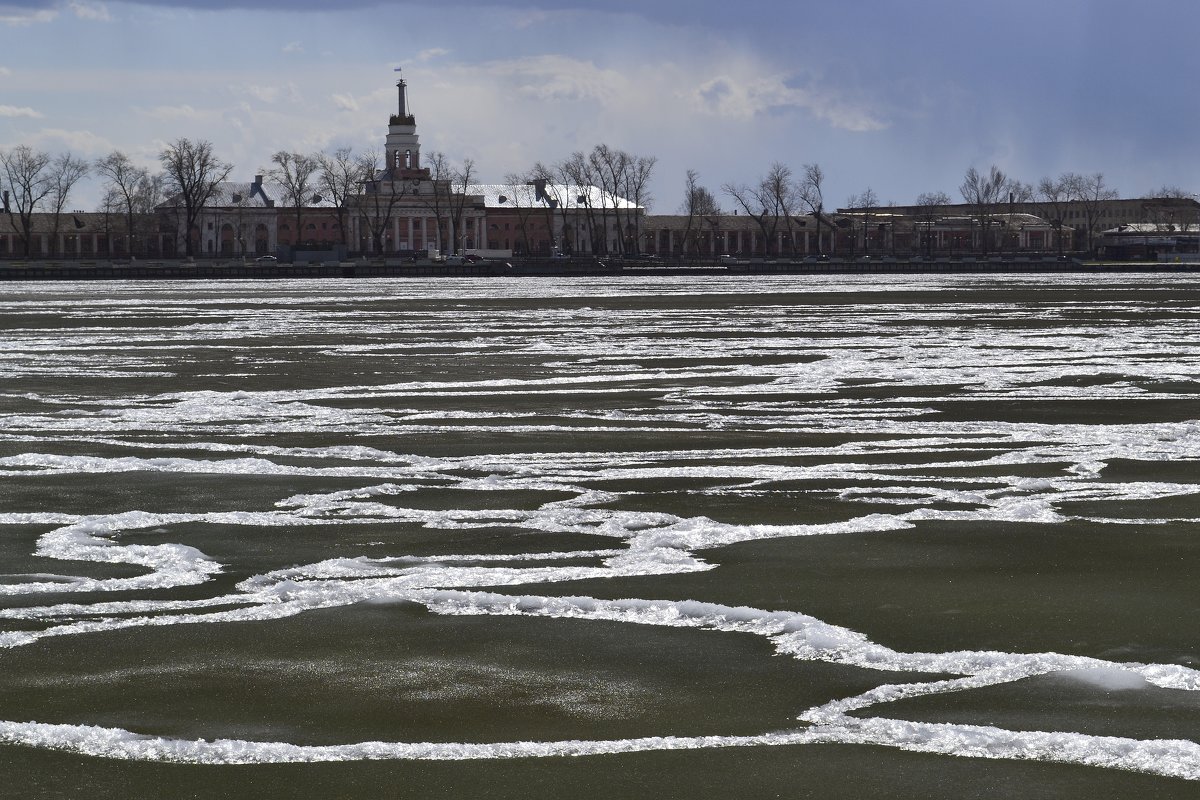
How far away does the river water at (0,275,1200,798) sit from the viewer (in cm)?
563

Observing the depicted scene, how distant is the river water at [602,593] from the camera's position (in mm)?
5633

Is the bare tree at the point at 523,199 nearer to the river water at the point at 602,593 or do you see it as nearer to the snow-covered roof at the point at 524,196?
the snow-covered roof at the point at 524,196

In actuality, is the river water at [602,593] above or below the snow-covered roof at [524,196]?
below

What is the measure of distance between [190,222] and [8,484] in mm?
111453

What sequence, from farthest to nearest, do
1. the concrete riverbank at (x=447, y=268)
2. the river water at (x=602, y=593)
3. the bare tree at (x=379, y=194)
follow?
the bare tree at (x=379, y=194) < the concrete riverbank at (x=447, y=268) < the river water at (x=602, y=593)

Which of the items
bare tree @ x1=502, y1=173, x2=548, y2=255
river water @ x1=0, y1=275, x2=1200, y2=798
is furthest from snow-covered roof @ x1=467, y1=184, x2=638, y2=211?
river water @ x1=0, y1=275, x2=1200, y2=798

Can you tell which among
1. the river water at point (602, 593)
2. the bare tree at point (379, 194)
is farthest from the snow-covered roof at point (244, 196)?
the river water at point (602, 593)

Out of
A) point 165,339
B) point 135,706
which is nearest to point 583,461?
point 135,706

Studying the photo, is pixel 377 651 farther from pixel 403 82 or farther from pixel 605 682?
pixel 403 82

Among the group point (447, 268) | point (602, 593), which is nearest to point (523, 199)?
point (447, 268)

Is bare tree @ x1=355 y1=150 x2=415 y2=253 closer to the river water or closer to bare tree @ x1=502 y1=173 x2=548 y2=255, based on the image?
bare tree @ x1=502 y1=173 x2=548 y2=255

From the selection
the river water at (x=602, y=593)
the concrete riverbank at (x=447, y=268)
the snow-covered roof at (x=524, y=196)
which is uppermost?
the snow-covered roof at (x=524, y=196)

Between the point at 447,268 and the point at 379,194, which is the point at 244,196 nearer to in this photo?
the point at 379,194

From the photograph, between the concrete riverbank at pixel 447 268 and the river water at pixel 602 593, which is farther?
the concrete riverbank at pixel 447 268
